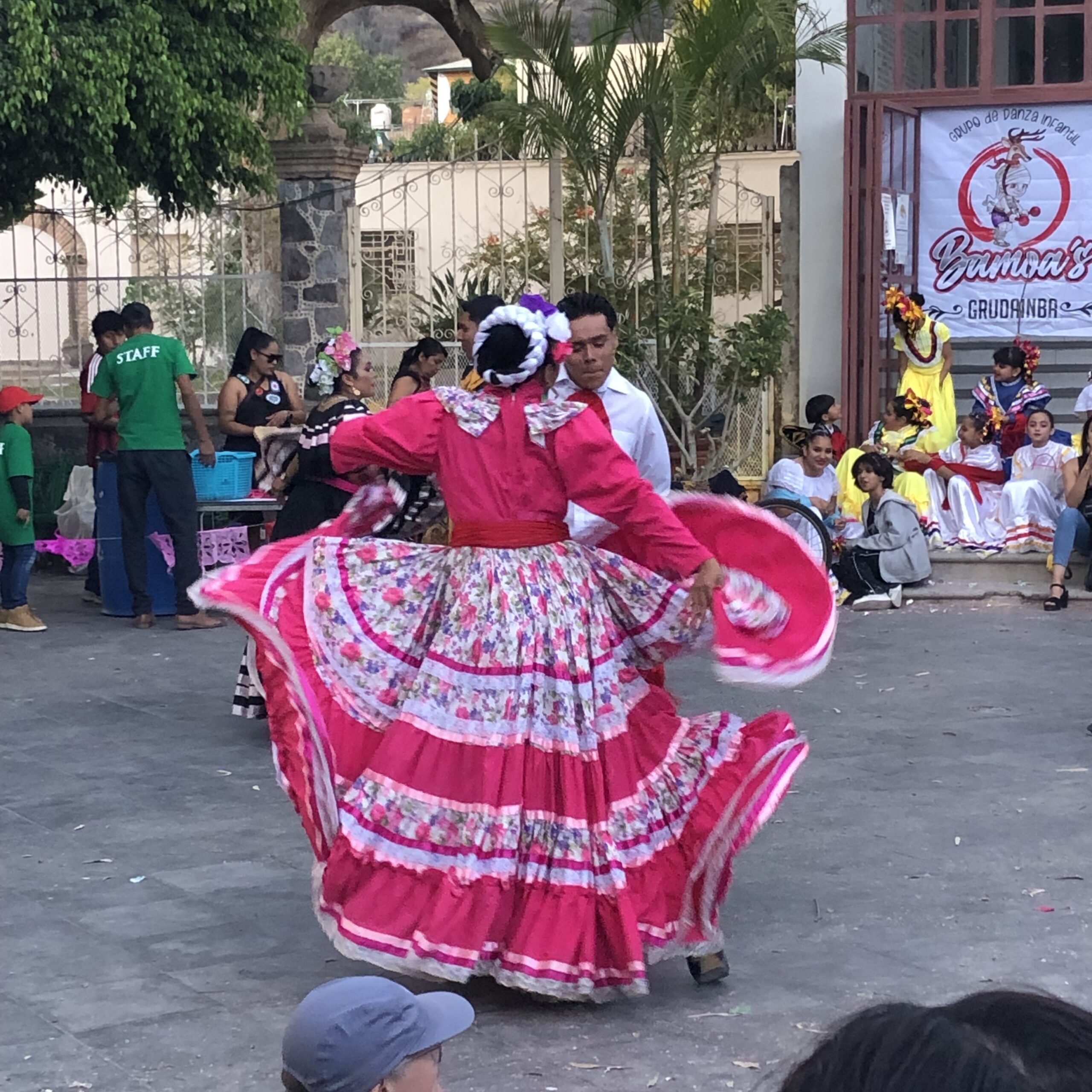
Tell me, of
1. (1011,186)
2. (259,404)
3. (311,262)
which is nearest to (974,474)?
(1011,186)

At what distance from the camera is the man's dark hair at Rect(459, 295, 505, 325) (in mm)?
5375

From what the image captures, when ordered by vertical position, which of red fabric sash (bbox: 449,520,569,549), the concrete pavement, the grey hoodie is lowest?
the concrete pavement

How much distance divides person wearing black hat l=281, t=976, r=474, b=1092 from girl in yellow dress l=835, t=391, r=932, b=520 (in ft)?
31.7

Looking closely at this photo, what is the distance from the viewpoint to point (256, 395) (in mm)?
10562

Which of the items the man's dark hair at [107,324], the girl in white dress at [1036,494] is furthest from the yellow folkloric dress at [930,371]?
the man's dark hair at [107,324]

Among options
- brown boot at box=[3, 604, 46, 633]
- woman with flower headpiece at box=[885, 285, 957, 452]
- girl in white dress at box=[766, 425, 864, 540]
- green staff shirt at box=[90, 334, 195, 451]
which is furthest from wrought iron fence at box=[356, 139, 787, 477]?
brown boot at box=[3, 604, 46, 633]

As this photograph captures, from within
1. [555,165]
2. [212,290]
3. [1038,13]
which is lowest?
[212,290]

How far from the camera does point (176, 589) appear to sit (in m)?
10.5

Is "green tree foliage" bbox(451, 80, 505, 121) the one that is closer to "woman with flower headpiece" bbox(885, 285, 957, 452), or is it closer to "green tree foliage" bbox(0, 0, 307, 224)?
"green tree foliage" bbox(0, 0, 307, 224)

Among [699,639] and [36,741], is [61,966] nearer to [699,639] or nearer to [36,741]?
[699,639]

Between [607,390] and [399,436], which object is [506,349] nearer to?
[399,436]

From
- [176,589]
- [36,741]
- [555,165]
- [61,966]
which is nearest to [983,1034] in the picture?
[61,966]

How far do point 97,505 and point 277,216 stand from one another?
142 inches

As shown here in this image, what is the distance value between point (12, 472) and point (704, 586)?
20.6 feet
